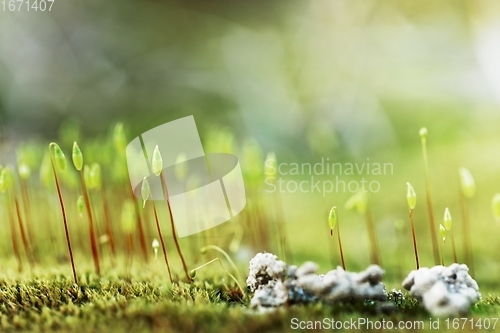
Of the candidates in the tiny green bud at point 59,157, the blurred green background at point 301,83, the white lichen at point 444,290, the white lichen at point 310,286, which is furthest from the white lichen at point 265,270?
the blurred green background at point 301,83

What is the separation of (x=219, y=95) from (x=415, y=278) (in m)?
1.20

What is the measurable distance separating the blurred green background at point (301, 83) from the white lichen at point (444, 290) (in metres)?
0.66

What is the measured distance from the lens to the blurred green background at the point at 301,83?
58.4 inches

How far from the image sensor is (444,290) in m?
0.73

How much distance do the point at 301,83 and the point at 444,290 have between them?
3.66 feet

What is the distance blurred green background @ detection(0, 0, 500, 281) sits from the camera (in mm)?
1484

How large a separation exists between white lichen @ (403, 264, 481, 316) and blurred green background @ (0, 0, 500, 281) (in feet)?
2.15

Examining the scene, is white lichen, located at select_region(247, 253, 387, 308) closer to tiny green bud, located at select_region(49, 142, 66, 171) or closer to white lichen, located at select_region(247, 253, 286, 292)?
white lichen, located at select_region(247, 253, 286, 292)

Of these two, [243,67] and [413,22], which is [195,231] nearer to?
[243,67]

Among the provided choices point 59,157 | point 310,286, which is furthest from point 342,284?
point 59,157

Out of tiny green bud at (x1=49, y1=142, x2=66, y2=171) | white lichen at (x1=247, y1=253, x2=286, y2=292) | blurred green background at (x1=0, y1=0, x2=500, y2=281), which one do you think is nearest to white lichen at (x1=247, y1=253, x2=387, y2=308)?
white lichen at (x1=247, y1=253, x2=286, y2=292)

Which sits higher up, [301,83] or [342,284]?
[301,83]

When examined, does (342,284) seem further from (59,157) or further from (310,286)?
(59,157)

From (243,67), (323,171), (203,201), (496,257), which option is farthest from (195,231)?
(496,257)
